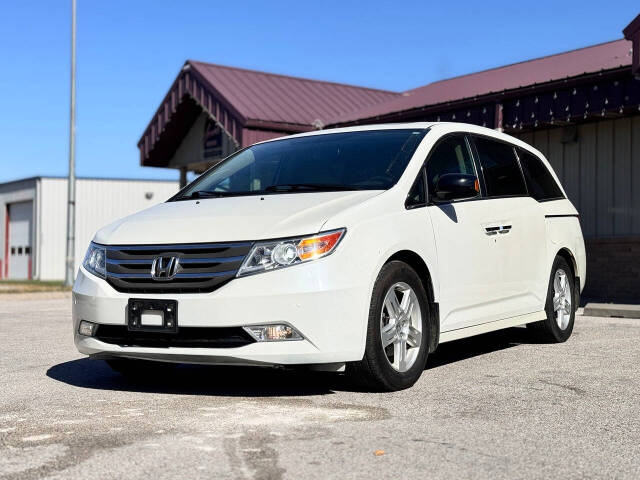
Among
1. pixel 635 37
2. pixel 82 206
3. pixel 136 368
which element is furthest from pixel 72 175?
pixel 82 206

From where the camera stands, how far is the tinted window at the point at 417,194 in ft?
19.4

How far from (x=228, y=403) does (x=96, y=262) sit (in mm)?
1302

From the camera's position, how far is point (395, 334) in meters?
5.62

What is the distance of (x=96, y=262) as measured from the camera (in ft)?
18.8

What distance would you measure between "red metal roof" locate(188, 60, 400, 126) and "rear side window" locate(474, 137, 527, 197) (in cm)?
1223

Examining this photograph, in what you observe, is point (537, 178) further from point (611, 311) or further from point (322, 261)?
point (611, 311)

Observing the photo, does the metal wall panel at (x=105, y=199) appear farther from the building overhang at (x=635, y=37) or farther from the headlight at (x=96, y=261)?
the headlight at (x=96, y=261)

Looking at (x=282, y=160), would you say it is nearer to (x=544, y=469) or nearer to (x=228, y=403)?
(x=228, y=403)

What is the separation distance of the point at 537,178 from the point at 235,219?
142 inches

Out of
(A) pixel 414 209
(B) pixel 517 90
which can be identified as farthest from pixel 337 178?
(B) pixel 517 90

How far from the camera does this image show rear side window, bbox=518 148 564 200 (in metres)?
7.84

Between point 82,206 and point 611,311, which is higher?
point 82,206

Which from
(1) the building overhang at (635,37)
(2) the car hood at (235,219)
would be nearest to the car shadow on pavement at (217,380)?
(2) the car hood at (235,219)

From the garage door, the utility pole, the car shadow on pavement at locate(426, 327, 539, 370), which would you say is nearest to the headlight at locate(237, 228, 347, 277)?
the car shadow on pavement at locate(426, 327, 539, 370)
